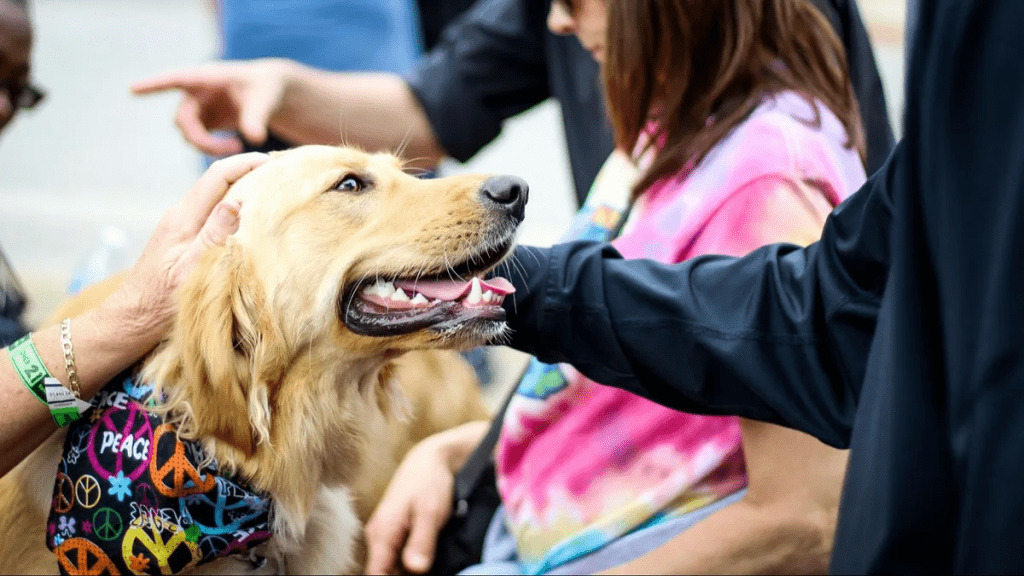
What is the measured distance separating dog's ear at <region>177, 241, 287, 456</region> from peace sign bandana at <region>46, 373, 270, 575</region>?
61 millimetres

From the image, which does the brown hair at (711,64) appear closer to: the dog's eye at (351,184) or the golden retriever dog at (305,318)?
the golden retriever dog at (305,318)

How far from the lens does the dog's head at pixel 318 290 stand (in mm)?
1462

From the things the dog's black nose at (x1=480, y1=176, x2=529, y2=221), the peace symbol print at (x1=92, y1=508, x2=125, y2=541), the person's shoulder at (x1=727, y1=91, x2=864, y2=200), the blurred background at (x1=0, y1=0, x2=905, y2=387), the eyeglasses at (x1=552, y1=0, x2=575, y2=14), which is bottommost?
the blurred background at (x1=0, y1=0, x2=905, y2=387)

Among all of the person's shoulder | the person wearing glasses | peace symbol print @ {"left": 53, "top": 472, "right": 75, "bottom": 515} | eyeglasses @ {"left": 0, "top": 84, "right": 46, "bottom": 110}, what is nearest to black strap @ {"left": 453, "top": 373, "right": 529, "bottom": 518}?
the person's shoulder

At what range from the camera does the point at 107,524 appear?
1417 millimetres

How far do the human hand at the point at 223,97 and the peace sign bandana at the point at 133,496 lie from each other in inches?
31.0

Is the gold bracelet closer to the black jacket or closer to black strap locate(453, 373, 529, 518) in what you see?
black strap locate(453, 373, 529, 518)

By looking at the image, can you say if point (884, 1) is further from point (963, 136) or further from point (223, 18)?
point (963, 136)

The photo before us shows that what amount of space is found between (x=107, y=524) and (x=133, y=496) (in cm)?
6

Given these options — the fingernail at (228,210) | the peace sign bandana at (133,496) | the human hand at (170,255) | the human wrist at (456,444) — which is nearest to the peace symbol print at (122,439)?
→ the peace sign bandana at (133,496)

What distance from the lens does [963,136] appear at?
0.77m

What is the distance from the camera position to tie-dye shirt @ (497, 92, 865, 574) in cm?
152

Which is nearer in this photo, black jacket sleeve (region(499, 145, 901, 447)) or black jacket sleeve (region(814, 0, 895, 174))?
black jacket sleeve (region(499, 145, 901, 447))

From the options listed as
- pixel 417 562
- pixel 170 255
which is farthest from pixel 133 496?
pixel 417 562
